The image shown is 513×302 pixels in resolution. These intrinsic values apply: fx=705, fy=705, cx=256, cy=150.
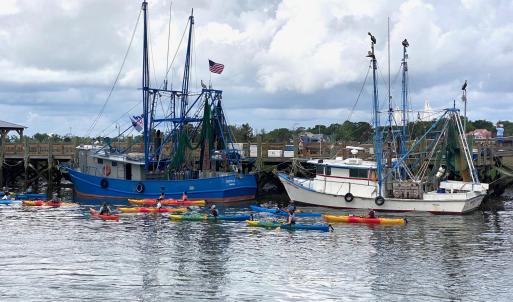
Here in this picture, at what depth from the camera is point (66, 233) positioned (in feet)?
129

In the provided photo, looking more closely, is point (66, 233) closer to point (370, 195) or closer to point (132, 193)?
point (132, 193)

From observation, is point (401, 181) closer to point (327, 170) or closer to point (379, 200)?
point (379, 200)

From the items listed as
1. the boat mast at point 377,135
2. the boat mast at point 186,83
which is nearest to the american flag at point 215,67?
the boat mast at point 186,83

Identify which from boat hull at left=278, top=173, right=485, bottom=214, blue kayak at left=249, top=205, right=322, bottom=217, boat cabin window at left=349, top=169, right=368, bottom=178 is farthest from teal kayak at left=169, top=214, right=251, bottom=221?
boat cabin window at left=349, top=169, right=368, bottom=178

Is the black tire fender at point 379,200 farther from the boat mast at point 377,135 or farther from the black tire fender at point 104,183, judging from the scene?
the black tire fender at point 104,183

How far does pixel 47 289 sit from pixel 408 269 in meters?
Result: 14.7

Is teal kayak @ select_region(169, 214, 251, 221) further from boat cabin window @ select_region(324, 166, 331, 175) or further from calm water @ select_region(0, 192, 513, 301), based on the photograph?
boat cabin window @ select_region(324, 166, 331, 175)

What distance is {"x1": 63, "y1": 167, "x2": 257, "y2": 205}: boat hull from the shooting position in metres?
54.4

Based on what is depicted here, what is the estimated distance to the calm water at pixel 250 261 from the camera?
26234mm

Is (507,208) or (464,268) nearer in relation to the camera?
(464,268)

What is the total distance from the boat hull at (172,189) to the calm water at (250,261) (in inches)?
430

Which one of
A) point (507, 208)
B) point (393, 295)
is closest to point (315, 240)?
point (393, 295)

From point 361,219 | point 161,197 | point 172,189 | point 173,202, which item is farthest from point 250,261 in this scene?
point 172,189

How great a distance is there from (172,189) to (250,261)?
962 inches
